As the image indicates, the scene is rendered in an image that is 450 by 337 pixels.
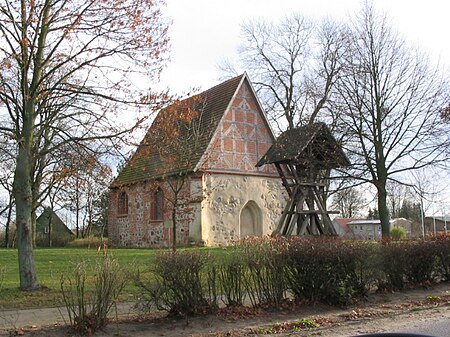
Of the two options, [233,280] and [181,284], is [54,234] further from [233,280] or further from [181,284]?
[181,284]

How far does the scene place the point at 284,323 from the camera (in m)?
8.60

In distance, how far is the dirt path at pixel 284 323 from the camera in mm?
8008

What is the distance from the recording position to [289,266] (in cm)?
966

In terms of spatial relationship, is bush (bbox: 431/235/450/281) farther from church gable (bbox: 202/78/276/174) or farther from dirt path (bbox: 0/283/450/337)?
church gable (bbox: 202/78/276/174)

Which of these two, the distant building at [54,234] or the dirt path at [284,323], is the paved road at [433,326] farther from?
the distant building at [54,234]

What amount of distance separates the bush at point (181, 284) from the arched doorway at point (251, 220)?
65.9ft

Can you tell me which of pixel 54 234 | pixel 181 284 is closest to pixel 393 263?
pixel 181 284

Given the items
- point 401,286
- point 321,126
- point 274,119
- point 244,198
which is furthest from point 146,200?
point 401,286

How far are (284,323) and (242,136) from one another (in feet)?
65.7

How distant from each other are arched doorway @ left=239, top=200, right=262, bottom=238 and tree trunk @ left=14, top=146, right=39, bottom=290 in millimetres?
18486

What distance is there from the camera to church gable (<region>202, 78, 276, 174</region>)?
27.2m

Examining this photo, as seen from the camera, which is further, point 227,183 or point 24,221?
point 227,183

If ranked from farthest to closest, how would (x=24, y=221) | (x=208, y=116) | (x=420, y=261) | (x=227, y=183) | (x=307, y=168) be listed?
(x=208, y=116) < (x=227, y=183) < (x=307, y=168) < (x=420, y=261) < (x=24, y=221)

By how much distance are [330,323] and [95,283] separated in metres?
4.12
